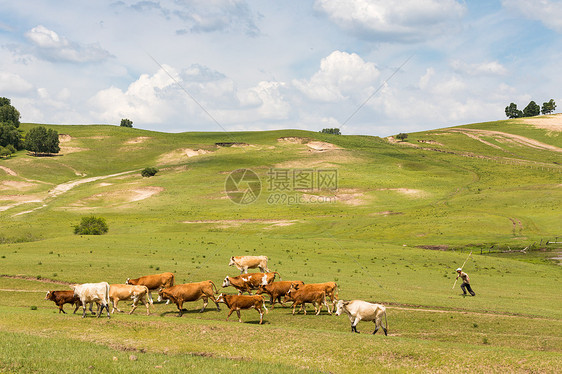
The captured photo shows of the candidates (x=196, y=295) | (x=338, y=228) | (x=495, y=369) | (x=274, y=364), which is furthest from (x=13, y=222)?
(x=495, y=369)

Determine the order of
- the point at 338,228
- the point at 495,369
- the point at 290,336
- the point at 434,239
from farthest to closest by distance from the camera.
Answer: the point at 338,228, the point at 434,239, the point at 290,336, the point at 495,369

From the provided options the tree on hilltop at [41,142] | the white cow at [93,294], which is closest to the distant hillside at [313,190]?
the tree on hilltop at [41,142]

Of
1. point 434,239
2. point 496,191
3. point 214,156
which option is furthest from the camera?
A: point 214,156

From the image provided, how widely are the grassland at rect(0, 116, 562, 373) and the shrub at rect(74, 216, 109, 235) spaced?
7.18 ft

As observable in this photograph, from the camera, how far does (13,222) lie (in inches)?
3302

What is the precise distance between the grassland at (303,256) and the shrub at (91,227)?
219 centimetres

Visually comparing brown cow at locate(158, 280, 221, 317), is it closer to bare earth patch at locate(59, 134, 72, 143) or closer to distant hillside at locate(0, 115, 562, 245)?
distant hillside at locate(0, 115, 562, 245)

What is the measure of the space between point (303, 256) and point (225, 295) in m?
27.9

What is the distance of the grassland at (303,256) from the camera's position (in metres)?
19.0

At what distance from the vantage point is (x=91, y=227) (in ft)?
235

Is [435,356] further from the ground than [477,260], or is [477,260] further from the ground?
[435,356]

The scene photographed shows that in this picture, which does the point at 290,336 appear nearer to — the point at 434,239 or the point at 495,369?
the point at 495,369

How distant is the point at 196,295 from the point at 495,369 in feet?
55.7

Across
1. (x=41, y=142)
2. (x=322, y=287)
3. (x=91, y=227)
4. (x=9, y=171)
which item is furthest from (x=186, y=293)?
(x=41, y=142)
